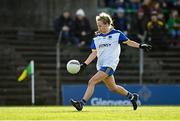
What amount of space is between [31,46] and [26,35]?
3.19 ft

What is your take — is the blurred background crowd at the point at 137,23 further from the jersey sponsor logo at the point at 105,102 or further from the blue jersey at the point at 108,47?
the blue jersey at the point at 108,47

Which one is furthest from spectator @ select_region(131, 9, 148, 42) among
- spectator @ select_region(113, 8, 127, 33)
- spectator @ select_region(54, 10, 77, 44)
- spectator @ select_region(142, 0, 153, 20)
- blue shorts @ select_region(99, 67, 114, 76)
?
blue shorts @ select_region(99, 67, 114, 76)

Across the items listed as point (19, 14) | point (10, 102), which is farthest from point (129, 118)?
point (19, 14)

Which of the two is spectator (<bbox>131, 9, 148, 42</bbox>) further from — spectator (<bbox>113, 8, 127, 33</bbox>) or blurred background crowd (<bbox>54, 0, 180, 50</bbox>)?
spectator (<bbox>113, 8, 127, 33</bbox>)

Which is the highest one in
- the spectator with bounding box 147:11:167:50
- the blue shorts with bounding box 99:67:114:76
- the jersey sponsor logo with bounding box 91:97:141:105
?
the blue shorts with bounding box 99:67:114:76

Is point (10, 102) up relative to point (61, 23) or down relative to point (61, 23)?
down

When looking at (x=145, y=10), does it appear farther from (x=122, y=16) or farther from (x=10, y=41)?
(x=10, y=41)

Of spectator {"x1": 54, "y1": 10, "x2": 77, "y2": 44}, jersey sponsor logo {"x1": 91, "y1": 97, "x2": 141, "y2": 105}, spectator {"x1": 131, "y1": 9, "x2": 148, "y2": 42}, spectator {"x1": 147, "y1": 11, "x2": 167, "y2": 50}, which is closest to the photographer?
jersey sponsor logo {"x1": 91, "y1": 97, "x2": 141, "y2": 105}

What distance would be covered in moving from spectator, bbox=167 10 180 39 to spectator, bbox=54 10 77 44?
185 inches

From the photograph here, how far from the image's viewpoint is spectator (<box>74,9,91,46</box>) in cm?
3317

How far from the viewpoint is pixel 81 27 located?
33219 mm

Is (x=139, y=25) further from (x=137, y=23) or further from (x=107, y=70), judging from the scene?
(x=107, y=70)

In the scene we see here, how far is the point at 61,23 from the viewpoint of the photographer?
33.2 m

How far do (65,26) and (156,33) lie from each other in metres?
4.06
